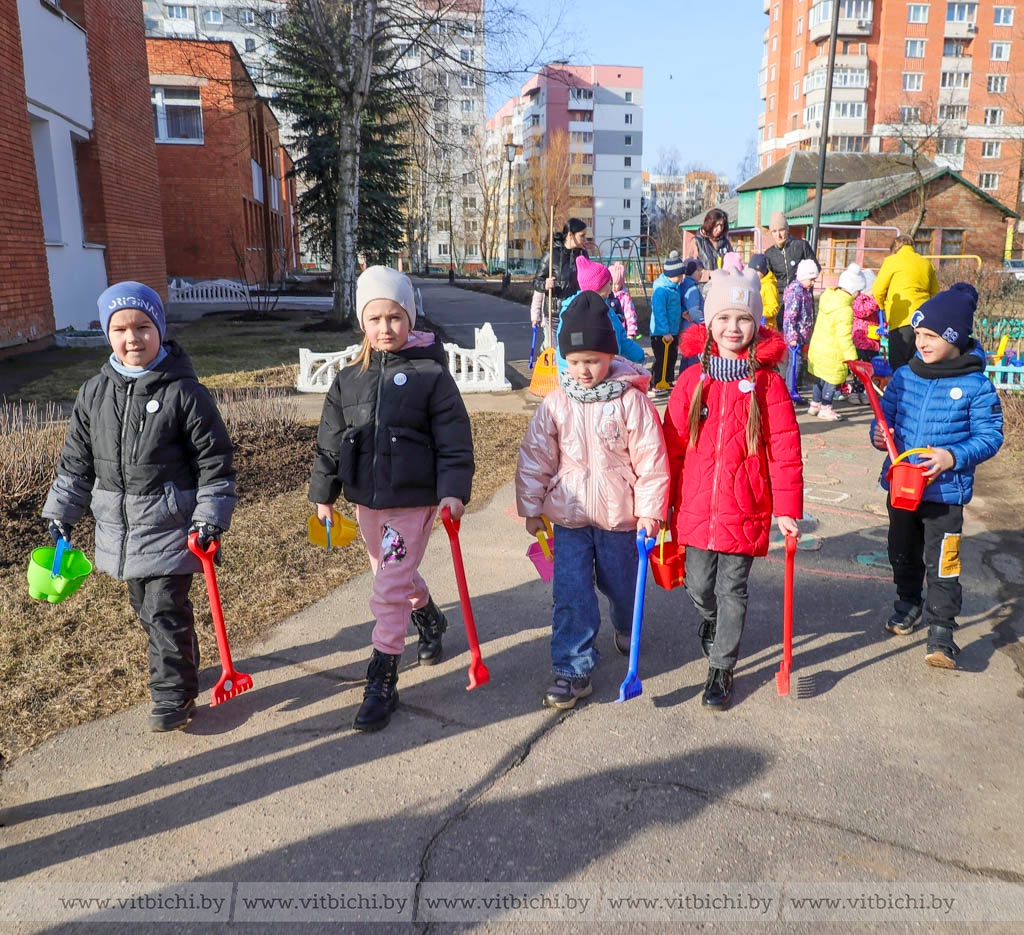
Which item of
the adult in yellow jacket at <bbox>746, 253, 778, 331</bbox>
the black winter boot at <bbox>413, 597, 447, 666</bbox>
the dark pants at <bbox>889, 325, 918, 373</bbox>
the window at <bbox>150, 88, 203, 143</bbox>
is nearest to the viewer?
the black winter boot at <bbox>413, 597, 447, 666</bbox>

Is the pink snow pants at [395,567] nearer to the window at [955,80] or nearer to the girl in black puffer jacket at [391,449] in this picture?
the girl in black puffer jacket at [391,449]

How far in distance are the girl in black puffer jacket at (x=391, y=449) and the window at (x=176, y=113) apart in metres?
28.0

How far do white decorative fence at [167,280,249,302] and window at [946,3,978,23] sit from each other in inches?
2569

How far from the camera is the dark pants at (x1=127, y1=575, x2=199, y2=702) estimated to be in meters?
3.19

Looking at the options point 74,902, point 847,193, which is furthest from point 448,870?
point 847,193

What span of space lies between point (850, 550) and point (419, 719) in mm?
3119

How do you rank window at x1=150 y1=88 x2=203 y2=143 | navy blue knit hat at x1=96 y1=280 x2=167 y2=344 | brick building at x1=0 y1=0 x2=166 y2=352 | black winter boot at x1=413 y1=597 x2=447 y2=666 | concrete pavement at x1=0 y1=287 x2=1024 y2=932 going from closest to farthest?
1. concrete pavement at x1=0 y1=287 x2=1024 y2=932
2. navy blue knit hat at x1=96 y1=280 x2=167 y2=344
3. black winter boot at x1=413 y1=597 x2=447 y2=666
4. brick building at x1=0 y1=0 x2=166 y2=352
5. window at x1=150 y1=88 x2=203 y2=143

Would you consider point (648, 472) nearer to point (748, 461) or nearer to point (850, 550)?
point (748, 461)

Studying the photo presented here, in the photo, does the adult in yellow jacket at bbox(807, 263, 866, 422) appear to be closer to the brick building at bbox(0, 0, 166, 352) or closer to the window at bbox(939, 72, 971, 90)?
the brick building at bbox(0, 0, 166, 352)

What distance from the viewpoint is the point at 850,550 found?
513 centimetres

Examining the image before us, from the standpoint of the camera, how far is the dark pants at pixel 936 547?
3641 millimetres

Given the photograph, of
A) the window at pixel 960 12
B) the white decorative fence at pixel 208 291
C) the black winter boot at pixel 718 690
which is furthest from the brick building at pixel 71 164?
the window at pixel 960 12

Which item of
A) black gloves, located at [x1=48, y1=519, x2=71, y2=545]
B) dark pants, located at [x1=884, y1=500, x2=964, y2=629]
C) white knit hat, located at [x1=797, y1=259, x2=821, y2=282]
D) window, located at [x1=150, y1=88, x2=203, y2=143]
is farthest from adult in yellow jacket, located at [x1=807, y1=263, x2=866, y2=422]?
window, located at [x1=150, y1=88, x2=203, y2=143]

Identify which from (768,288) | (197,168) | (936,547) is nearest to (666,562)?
(936,547)
